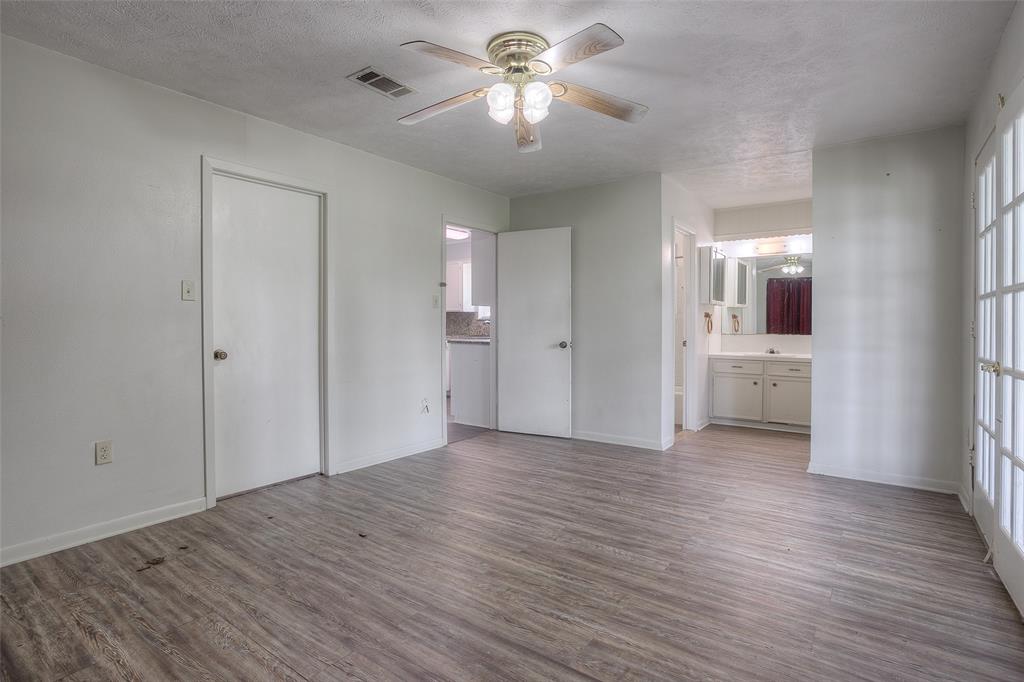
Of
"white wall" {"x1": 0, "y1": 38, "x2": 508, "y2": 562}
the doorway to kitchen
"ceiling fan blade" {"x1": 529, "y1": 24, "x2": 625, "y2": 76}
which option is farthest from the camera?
the doorway to kitchen

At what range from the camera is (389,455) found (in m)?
4.25

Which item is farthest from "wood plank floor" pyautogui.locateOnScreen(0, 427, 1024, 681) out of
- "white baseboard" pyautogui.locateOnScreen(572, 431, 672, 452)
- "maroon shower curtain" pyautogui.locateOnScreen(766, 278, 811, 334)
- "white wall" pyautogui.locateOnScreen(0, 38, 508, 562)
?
"maroon shower curtain" pyautogui.locateOnScreen(766, 278, 811, 334)

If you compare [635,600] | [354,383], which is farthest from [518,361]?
[635,600]

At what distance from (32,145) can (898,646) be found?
4.08 m

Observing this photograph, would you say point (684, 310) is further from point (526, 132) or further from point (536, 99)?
point (536, 99)

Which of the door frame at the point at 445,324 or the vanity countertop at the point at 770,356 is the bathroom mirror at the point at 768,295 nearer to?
the vanity countertop at the point at 770,356

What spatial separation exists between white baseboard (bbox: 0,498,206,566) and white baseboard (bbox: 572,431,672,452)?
312 centimetres

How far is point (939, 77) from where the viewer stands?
279cm

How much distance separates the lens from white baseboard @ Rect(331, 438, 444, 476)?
155 inches

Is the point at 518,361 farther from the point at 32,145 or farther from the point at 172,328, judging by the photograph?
the point at 32,145

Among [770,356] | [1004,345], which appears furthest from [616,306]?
[1004,345]

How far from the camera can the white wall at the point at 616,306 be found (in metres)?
4.64

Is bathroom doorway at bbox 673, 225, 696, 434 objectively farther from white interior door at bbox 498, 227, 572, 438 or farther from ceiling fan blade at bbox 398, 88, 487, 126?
ceiling fan blade at bbox 398, 88, 487, 126

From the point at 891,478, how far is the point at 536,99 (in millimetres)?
3462
